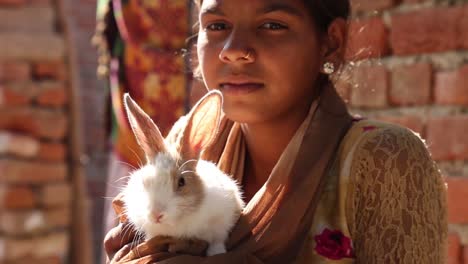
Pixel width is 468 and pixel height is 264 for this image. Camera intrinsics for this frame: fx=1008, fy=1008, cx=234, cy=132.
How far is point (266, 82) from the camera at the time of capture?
208 cm

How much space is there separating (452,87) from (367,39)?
0.25m

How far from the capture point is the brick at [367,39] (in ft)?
7.95

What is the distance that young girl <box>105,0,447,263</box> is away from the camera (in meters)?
1.98

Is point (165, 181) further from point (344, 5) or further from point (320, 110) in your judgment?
Result: point (344, 5)

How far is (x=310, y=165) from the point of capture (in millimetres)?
2031

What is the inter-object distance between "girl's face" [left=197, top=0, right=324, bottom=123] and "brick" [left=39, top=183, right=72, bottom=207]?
229cm

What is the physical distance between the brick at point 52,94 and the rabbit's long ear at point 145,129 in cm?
242

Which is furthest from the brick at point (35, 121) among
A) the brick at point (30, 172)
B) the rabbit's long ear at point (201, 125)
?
the rabbit's long ear at point (201, 125)

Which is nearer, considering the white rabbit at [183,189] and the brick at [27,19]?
the white rabbit at [183,189]

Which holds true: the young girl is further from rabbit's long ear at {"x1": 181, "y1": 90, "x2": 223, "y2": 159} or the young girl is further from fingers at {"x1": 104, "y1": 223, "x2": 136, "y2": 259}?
rabbit's long ear at {"x1": 181, "y1": 90, "x2": 223, "y2": 159}

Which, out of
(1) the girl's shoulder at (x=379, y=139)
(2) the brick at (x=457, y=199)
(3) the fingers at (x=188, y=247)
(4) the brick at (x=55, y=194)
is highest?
(1) the girl's shoulder at (x=379, y=139)

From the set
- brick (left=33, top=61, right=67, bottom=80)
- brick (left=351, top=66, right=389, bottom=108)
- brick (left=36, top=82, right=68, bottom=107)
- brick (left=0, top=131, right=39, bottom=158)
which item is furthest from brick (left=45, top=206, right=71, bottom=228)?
brick (left=351, top=66, right=389, bottom=108)

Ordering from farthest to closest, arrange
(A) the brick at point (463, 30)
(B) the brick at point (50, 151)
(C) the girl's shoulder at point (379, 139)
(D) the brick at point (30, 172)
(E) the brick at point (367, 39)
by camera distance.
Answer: (B) the brick at point (50, 151)
(D) the brick at point (30, 172)
(A) the brick at point (463, 30)
(E) the brick at point (367, 39)
(C) the girl's shoulder at point (379, 139)

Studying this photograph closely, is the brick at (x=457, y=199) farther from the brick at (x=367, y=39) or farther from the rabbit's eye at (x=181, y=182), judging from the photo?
the rabbit's eye at (x=181, y=182)
